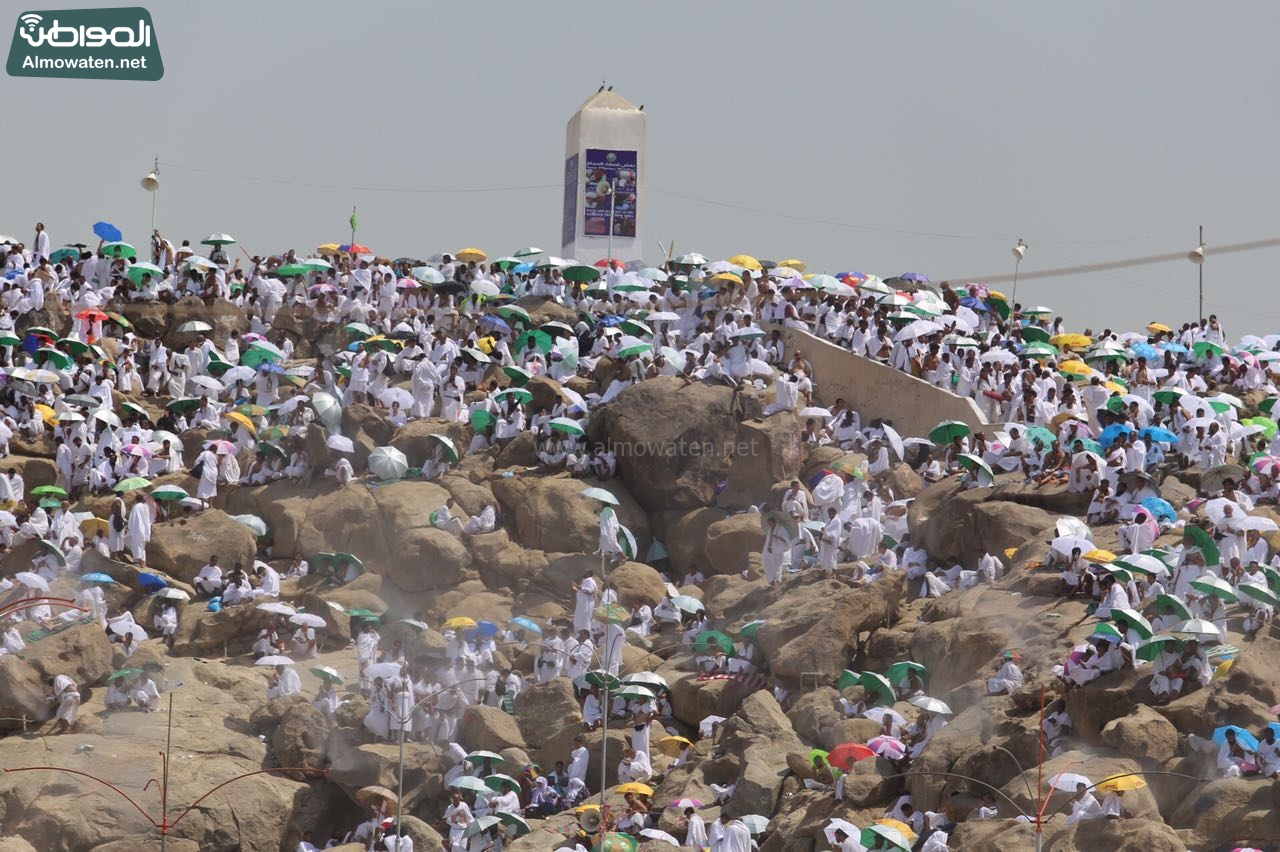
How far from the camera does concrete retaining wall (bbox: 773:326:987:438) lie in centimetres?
4044

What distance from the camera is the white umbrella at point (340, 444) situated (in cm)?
3812

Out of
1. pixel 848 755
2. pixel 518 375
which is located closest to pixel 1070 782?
pixel 848 755

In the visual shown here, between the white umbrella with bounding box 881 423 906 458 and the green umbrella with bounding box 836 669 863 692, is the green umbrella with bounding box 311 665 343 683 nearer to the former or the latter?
the green umbrella with bounding box 836 669 863 692

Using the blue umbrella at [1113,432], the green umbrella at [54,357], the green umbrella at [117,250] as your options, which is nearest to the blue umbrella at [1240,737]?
the blue umbrella at [1113,432]

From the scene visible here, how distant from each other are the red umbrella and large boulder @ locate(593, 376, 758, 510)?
10.9 metres

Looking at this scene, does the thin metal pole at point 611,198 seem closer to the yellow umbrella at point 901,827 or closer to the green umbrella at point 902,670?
the green umbrella at point 902,670

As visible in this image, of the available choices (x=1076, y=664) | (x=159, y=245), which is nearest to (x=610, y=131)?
(x=159, y=245)

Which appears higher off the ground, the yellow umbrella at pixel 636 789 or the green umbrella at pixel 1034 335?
the green umbrella at pixel 1034 335

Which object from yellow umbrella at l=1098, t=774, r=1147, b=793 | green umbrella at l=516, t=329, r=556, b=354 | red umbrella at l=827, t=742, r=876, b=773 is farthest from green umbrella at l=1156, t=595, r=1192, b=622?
green umbrella at l=516, t=329, r=556, b=354

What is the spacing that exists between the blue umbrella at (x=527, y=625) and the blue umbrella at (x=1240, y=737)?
12574mm

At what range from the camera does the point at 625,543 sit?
37.1m

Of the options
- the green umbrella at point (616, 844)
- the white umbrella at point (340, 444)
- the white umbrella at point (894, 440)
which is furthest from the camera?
the white umbrella at point (894, 440)

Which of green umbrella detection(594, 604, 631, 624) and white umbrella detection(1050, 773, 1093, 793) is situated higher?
white umbrella detection(1050, 773, 1093, 793)

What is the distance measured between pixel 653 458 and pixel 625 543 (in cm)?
238
